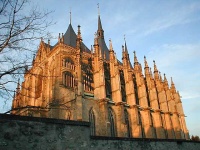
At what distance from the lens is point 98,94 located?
23.2 m

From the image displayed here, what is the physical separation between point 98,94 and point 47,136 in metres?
16.4

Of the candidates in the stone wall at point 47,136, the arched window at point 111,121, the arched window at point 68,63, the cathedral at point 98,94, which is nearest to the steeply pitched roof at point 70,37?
the cathedral at point 98,94

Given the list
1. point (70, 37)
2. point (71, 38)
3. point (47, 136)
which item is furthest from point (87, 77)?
point (47, 136)

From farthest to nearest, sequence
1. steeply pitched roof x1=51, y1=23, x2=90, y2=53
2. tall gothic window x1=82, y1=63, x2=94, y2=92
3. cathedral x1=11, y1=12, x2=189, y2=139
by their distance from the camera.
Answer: steeply pitched roof x1=51, y1=23, x2=90, y2=53 < tall gothic window x1=82, y1=63, x2=94, y2=92 < cathedral x1=11, y1=12, x2=189, y2=139

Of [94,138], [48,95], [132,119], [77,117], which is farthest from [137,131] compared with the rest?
[94,138]

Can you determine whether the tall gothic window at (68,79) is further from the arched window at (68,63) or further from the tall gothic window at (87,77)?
the tall gothic window at (87,77)

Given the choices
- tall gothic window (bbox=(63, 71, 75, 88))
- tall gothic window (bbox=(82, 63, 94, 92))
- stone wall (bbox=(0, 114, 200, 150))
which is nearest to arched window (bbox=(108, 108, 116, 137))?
tall gothic window (bbox=(82, 63, 94, 92))

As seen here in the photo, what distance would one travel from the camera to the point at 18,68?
771cm

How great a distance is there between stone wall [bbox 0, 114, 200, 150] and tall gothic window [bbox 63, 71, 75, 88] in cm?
1739

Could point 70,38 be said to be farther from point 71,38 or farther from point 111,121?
point 111,121

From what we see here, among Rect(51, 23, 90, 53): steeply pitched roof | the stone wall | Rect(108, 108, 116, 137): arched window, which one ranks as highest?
Rect(51, 23, 90, 53): steeply pitched roof

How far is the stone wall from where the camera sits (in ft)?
20.8

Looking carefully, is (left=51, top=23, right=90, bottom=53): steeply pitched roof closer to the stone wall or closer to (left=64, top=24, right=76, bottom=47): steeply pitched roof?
(left=64, top=24, right=76, bottom=47): steeply pitched roof

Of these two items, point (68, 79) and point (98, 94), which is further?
point (68, 79)
